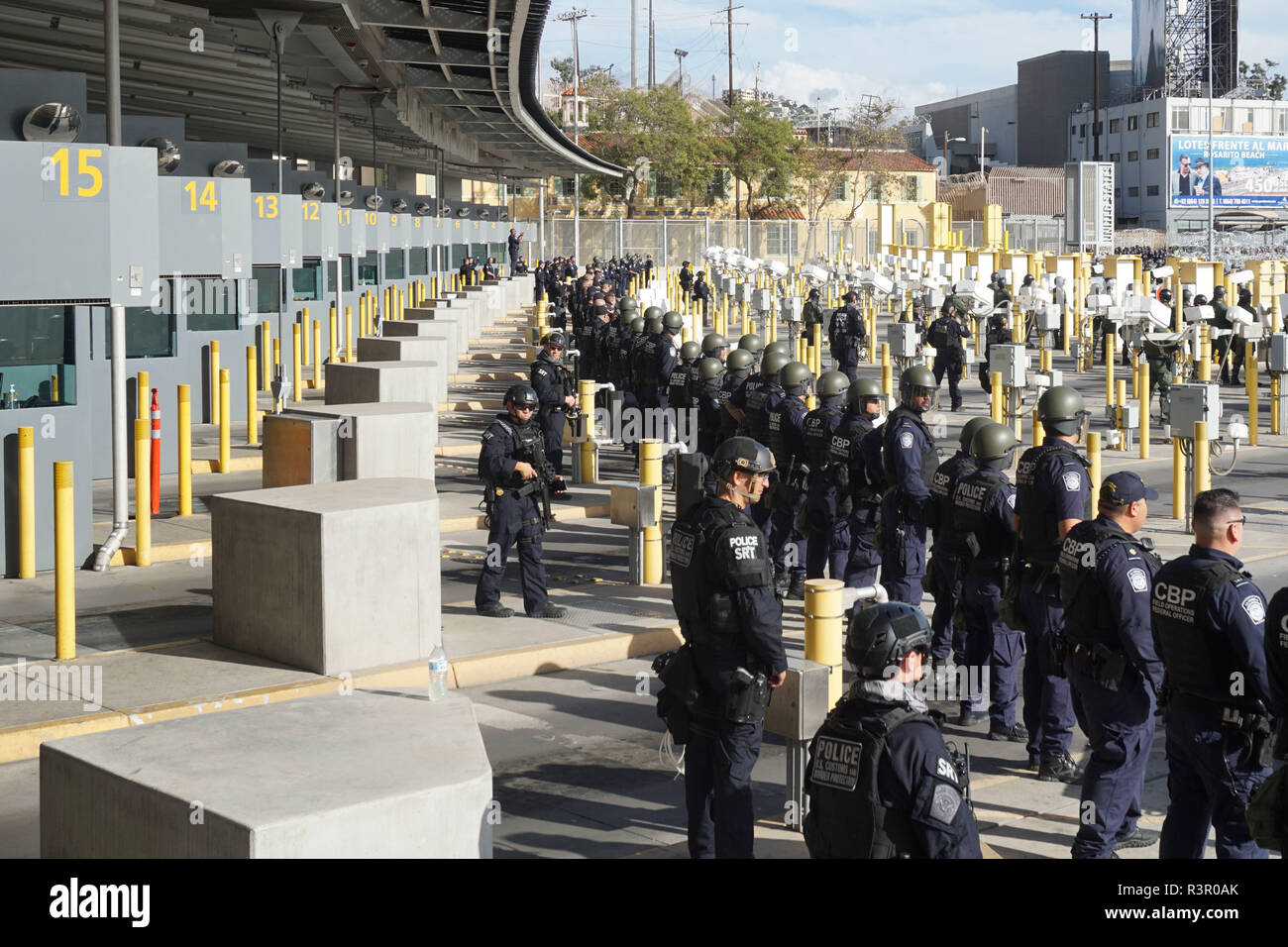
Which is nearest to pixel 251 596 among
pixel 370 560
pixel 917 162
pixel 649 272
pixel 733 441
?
pixel 370 560

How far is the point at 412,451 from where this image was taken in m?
14.2

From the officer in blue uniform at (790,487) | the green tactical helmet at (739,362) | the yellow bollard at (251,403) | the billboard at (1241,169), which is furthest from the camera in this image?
the billboard at (1241,169)

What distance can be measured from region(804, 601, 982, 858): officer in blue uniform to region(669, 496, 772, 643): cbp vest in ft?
5.06

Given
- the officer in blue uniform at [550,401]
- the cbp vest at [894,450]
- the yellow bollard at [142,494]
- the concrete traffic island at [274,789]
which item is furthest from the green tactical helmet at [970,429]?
the officer in blue uniform at [550,401]

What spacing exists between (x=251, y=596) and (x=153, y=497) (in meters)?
5.50

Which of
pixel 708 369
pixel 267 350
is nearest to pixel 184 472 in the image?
pixel 708 369

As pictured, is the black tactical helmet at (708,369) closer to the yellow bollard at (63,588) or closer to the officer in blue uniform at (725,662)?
the yellow bollard at (63,588)

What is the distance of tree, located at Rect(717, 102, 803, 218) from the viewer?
3494 inches

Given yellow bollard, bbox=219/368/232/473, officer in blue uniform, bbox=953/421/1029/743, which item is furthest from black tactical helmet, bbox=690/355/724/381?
officer in blue uniform, bbox=953/421/1029/743

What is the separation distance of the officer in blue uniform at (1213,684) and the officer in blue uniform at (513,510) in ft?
19.4

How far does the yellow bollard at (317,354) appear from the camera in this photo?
25.9 metres

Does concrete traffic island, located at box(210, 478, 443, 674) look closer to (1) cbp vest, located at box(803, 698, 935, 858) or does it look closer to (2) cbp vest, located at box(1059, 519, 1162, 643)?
(2) cbp vest, located at box(1059, 519, 1162, 643)

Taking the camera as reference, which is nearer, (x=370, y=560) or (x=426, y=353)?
(x=370, y=560)
